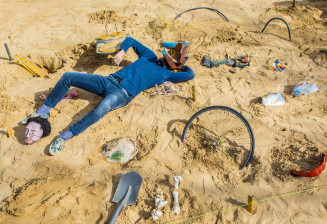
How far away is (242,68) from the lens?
4816 millimetres

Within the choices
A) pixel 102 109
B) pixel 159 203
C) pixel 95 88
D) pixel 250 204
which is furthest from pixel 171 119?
pixel 250 204

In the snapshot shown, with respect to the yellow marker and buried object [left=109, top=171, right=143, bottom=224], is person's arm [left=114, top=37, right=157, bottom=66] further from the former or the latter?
buried object [left=109, top=171, right=143, bottom=224]

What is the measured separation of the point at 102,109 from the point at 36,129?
2.88ft

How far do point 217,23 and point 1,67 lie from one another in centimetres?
427

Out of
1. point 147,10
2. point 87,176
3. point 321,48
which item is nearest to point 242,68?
point 321,48

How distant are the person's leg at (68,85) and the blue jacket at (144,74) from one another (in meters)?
0.31

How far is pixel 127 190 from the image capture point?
2.98 m

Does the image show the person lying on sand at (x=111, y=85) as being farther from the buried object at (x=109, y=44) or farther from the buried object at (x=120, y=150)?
the buried object at (x=120, y=150)

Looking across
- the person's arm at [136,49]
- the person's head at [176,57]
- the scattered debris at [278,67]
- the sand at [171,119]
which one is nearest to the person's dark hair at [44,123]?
the sand at [171,119]

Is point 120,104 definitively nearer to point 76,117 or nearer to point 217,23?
point 76,117

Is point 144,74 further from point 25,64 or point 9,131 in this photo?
point 25,64

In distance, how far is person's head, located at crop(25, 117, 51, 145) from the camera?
140 inches

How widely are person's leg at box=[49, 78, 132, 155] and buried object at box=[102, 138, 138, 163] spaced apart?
1.31 ft

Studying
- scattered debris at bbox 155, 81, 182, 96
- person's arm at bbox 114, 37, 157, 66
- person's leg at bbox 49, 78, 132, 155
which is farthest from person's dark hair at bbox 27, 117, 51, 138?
scattered debris at bbox 155, 81, 182, 96
